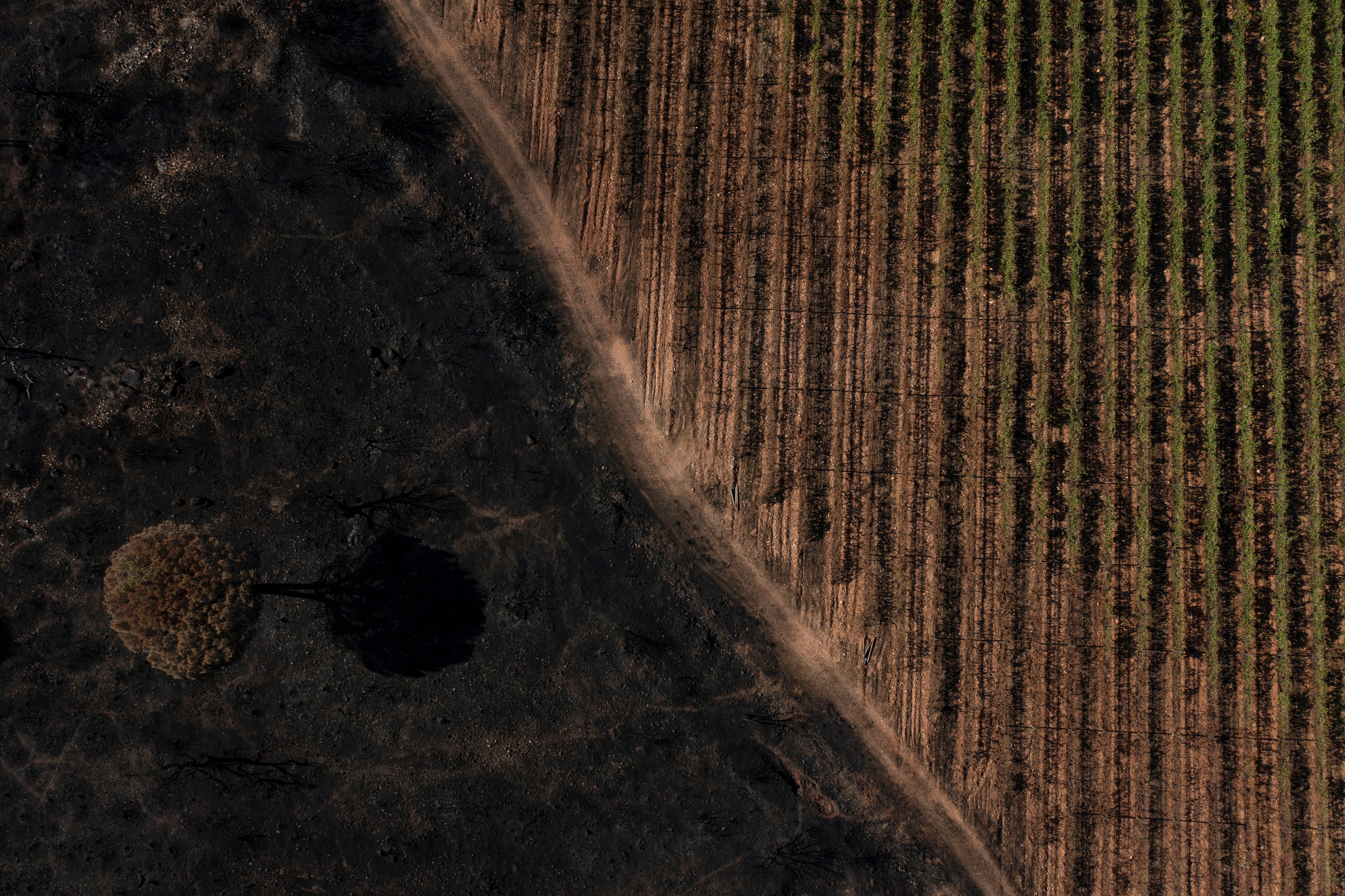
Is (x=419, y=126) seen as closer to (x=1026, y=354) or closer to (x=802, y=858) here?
(x=1026, y=354)

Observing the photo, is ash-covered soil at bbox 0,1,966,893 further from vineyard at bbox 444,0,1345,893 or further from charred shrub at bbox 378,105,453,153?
vineyard at bbox 444,0,1345,893

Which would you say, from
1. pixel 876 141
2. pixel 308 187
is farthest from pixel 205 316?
pixel 876 141

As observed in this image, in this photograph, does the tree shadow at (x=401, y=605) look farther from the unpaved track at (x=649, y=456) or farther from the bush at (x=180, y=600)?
the unpaved track at (x=649, y=456)

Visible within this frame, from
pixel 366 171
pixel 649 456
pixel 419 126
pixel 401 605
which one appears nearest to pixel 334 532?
pixel 401 605

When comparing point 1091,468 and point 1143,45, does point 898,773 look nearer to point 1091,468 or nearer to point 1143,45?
point 1091,468

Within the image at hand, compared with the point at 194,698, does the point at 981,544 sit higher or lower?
higher

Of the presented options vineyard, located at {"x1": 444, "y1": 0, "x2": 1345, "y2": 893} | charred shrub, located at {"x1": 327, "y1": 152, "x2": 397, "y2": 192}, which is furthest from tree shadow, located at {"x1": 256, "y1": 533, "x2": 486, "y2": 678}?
charred shrub, located at {"x1": 327, "y1": 152, "x2": 397, "y2": 192}
